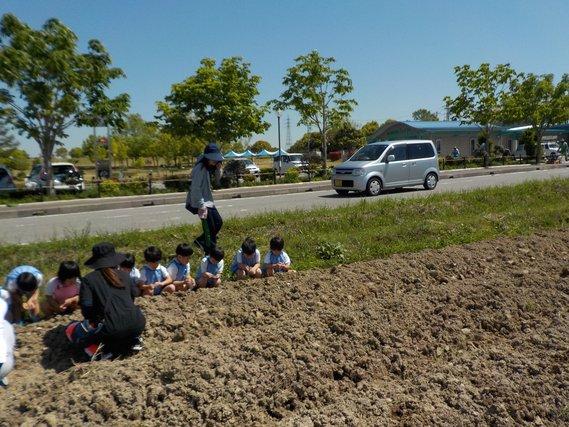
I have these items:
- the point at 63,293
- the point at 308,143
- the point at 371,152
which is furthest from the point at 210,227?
the point at 308,143

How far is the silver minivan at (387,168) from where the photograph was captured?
57.9 ft

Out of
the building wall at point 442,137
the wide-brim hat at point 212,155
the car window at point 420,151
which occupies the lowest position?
the wide-brim hat at point 212,155

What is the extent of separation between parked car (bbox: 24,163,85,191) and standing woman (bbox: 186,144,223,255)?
15.3 metres

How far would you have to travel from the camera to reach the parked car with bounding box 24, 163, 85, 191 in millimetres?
20733

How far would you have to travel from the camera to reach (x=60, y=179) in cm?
2198

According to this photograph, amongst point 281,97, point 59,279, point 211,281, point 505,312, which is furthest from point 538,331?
point 281,97

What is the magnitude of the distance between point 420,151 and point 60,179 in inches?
561

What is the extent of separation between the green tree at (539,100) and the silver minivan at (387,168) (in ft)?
63.2

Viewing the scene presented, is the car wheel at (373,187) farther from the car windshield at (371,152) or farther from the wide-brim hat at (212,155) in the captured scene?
the wide-brim hat at (212,155)

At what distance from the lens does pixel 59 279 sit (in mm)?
5074

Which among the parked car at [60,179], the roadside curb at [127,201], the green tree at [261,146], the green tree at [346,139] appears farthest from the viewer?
the green tree at [261,146]

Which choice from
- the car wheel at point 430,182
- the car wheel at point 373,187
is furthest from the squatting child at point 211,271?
the car wheel at point 430,182

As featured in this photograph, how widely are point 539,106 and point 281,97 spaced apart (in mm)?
19257

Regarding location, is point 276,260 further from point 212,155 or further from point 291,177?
point 291,177
